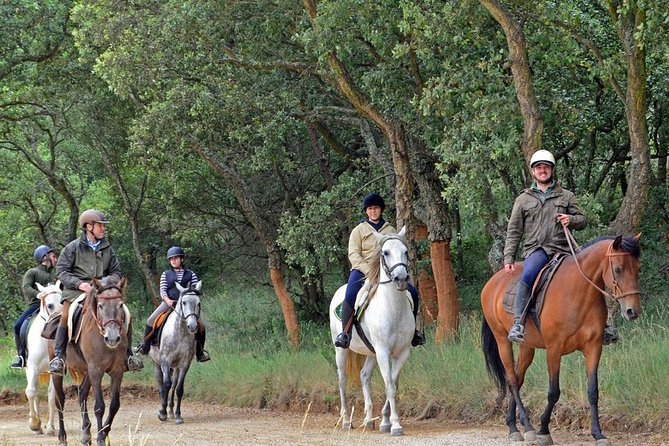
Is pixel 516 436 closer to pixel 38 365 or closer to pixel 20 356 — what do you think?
pixel 38 365

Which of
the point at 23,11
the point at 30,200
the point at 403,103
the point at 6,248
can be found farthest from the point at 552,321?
the point at 6,248

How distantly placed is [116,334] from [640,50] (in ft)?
25.2

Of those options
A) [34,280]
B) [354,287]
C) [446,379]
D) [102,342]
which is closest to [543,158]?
[354,287]

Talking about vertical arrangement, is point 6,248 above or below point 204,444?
above

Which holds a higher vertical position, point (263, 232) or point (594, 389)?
point (263, 232)

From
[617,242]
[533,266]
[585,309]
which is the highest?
[617,242]

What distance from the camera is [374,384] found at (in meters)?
16.2

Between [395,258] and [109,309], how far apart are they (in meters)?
3.56

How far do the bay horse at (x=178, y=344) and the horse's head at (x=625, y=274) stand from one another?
8408 millimetres

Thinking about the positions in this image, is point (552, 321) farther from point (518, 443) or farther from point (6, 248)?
point (6, 248)

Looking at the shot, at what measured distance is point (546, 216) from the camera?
1152 centimetres

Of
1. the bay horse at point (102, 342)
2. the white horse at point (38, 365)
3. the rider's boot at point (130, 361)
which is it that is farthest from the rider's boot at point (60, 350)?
the white horse at point (38, 365)

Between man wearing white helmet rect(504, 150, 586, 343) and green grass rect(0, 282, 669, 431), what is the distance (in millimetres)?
1669

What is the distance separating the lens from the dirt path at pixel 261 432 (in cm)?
1182
